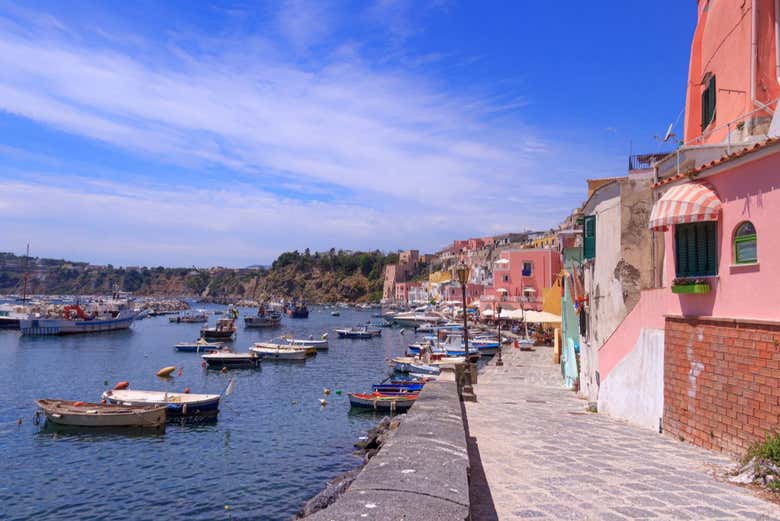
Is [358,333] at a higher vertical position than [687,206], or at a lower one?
lower

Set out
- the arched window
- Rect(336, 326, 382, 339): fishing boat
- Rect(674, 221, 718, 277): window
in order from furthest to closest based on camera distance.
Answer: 1. Rect(336, 326, 382, 339): fishing boat
2. Rect(674, 221, 718, 277): window
3. the arched window

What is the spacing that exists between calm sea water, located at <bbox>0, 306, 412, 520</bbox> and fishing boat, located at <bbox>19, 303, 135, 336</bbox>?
35.6 metres

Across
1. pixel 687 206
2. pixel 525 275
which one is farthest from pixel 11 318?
pixel 687 206

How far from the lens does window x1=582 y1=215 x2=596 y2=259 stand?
18083mm

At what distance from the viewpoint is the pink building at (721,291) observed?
28.0 ft

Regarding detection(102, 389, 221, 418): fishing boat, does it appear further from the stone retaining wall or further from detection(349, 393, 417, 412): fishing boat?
the stone retaining wall

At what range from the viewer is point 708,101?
1578 centimetres

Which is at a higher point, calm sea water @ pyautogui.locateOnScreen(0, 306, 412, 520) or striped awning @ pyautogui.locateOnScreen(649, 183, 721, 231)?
striped awning @ pyautogui.locateOnScreen(649, 183, 721, 231)

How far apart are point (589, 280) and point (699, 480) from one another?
1191 centimetres

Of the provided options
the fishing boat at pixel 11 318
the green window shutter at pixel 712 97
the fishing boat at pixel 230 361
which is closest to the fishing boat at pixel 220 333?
the fishing boat at pixel 230 361

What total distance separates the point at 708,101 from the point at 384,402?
1945 centimetres

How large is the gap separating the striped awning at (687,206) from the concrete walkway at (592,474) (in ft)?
12.6

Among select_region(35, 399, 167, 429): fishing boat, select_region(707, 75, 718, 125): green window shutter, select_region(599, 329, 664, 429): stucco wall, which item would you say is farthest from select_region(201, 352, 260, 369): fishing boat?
select_region(707, 75, 718, 125): green window shutter

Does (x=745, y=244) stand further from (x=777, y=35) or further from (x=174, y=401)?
(x=174, y=401)
